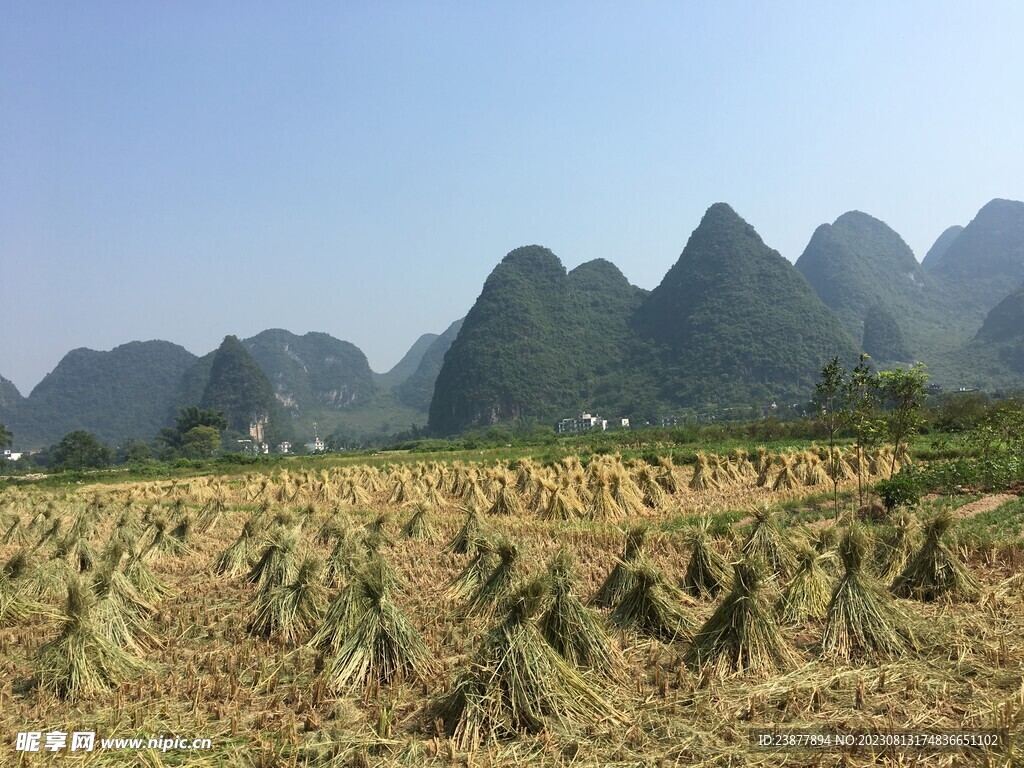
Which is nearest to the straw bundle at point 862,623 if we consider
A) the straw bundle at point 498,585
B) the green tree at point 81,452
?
the straw bundle at point 498,585

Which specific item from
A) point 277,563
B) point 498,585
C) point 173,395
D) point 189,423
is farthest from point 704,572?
point 173,395

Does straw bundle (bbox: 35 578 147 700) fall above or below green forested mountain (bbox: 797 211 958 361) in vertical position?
below

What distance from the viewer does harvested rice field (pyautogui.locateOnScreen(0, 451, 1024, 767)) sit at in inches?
130

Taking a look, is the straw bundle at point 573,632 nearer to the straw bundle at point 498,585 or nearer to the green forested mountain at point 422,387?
the straw bundle at point 498,585

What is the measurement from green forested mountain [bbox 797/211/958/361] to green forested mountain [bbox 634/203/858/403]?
19.7 m

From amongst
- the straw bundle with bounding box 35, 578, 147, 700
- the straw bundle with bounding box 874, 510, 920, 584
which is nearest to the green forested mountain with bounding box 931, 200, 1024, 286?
the straw bundle with bounding box 874, 510, 920, 584

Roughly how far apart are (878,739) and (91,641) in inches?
194

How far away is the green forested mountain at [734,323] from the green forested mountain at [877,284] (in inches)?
774

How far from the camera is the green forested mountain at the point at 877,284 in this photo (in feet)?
370

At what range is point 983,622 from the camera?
4.62 m

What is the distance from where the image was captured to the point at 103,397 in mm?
124562

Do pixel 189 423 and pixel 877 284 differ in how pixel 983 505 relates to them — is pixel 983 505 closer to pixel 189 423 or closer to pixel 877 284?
pixel 189 423

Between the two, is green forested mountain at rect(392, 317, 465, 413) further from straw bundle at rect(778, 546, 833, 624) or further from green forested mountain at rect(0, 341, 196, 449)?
straw bundle at rect(778, 546, 833, 624)

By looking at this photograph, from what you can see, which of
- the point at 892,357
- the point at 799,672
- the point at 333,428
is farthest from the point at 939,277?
the point at 799,672
